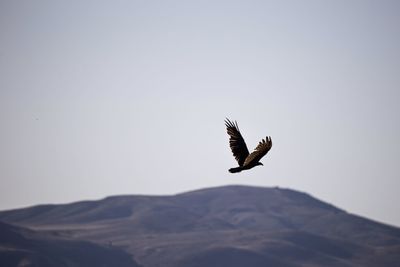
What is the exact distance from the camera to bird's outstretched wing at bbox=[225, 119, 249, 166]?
105 ft

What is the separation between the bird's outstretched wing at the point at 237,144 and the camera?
32062 mm

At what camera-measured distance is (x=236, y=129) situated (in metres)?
32.6

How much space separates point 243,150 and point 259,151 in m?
0.71

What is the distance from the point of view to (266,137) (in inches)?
1241

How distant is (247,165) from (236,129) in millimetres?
1844

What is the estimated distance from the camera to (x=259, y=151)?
3189 cm

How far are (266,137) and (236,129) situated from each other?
163cm

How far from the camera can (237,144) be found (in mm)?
32312

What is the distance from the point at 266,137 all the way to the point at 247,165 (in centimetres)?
141

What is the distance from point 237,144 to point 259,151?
104 cm

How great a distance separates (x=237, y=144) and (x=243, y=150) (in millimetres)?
385

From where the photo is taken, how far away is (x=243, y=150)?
3216cm

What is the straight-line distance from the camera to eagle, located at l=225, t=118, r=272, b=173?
31.6m

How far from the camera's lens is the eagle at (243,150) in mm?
31631
